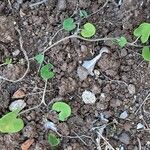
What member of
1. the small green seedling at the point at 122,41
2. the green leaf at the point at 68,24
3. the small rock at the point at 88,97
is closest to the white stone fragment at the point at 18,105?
the small rock at the point at 88,97

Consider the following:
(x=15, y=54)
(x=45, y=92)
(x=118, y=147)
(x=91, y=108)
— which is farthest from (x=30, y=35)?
(x=118, y=147)

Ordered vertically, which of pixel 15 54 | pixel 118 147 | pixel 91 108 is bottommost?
pixel 118 147

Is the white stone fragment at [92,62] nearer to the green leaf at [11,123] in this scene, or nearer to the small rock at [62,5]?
the small rock at [62,5]

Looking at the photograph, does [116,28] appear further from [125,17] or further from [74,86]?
[74,86]

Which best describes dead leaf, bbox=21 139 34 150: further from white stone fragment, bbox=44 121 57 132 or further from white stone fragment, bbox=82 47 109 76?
white stone fragment, bbox=82 47 109 76

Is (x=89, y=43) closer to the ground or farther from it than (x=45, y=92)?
farther from it
